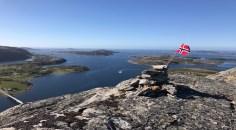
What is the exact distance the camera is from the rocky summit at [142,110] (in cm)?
1997

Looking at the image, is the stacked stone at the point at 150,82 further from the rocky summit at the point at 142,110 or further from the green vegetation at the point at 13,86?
the green vegetation at the point at 13,86

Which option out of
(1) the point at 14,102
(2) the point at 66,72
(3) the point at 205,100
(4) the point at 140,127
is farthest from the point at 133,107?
(2) the point at 66,72

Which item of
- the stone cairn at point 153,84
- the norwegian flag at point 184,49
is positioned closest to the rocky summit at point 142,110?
the stone cairn at point 153,84

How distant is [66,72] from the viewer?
180375 millimetres

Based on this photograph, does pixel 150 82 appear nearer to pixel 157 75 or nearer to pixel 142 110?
pixel 157 75

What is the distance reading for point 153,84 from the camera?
28359 mm

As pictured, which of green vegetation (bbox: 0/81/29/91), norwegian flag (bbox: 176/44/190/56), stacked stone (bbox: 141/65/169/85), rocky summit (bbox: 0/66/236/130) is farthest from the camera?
green vegetation (bbox: 0/81/29/91)

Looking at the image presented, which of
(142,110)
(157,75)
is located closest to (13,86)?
(157,75)

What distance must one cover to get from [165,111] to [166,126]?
8.85 feet

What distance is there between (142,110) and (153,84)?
593cm

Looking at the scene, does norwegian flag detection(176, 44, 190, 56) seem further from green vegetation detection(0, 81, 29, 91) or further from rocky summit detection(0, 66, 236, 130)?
green vegetation detection(0, 81, 29, 91)

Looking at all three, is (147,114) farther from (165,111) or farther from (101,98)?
(101,98)

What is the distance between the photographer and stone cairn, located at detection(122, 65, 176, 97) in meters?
27.0

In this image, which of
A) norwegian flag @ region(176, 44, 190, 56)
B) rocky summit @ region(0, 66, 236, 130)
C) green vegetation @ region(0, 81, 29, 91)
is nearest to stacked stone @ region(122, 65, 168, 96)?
rocky summit @ region(0, 66, 236, 130)
